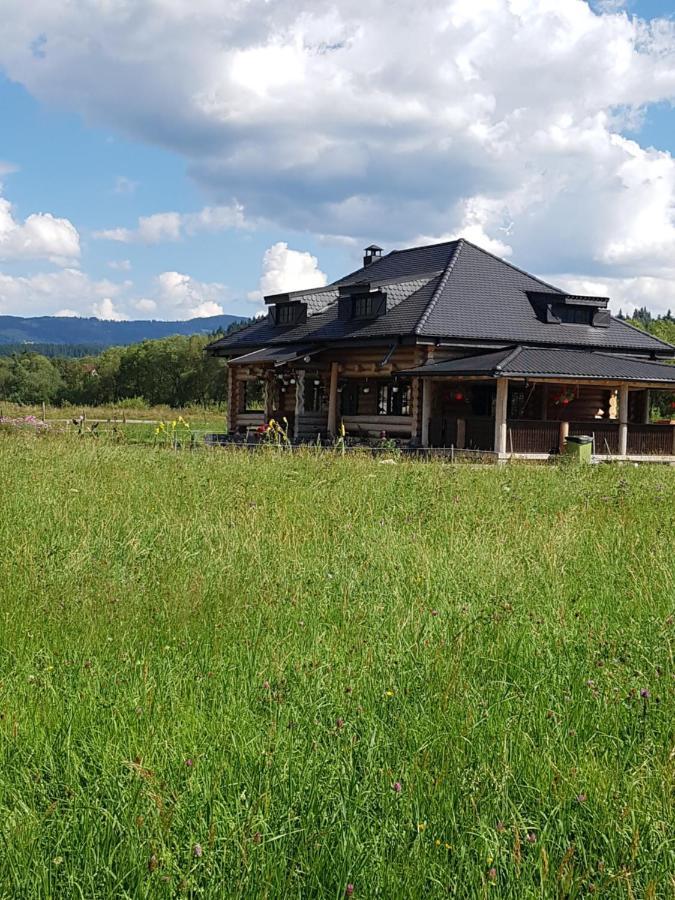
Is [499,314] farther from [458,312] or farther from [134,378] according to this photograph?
[134,378]

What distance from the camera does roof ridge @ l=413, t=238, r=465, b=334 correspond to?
27531mm

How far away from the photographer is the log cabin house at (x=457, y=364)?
1016 inches

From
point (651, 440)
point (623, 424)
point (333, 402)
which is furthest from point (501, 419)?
point (333, 402)

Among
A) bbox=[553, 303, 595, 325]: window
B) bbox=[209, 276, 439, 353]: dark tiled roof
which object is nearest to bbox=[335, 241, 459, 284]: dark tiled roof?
bbox=[209, 276, 439, 353]: dark tiled roof

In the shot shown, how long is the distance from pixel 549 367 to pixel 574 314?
695 cm

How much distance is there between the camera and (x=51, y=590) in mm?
5699

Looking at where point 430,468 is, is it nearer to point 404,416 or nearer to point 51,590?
point 51,590

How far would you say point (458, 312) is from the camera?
29.1 meters

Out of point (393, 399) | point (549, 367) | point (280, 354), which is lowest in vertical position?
point (393, 399)

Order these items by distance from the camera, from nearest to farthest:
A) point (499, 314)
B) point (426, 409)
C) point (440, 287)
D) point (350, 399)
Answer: point (426, 409) < point (499, 314) < point (440, 287) < point (350, 399)

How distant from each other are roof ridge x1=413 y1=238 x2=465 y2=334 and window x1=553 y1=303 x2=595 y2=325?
153 inches

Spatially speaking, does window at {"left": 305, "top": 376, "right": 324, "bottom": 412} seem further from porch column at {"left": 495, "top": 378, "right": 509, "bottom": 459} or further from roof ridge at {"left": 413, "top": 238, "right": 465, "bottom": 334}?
porch column at {"left": 495, "top": 378, "right": 509, "bottom": 459}

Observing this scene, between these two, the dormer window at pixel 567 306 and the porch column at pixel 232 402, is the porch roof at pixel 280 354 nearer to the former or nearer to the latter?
the porch column at pixel 232 402

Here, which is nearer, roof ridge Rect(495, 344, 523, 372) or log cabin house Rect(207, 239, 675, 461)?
roof ridge Rect(495, 344, 523, 372)
